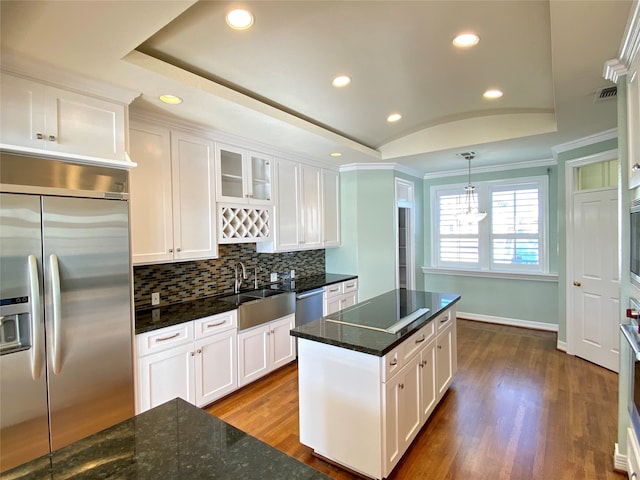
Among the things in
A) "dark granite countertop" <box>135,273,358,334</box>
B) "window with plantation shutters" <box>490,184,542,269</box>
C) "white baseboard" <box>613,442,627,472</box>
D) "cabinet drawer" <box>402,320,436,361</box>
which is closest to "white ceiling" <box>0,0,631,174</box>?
"window with plantation shutters" <box>490,184,542,269</box>

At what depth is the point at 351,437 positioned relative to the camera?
1.98 metres

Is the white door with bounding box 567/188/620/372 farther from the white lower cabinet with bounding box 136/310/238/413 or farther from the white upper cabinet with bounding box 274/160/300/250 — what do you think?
the white lower cabinet with bounding box 136/310/238/413

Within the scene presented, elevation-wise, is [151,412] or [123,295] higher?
[123,295]

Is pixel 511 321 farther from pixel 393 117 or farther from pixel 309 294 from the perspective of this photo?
pixel 393 117

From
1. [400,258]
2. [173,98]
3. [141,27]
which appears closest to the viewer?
[141,27]

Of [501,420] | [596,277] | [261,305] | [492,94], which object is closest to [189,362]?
[261,305]

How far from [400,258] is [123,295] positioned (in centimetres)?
419

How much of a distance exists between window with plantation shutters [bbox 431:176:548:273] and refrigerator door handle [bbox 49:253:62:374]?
4.30m

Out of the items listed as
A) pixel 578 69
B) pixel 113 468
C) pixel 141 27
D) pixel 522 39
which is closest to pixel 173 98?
pixel 141 27

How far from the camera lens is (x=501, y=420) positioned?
265cm

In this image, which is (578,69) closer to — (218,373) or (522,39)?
(522,39)

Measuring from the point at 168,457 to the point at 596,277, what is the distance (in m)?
4.47

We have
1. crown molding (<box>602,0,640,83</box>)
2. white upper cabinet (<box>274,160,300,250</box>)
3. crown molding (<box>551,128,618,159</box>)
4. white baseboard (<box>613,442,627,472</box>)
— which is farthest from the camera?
white upper cabinet (<box>274,160,300,250</box>)

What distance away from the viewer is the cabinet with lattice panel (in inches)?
130
